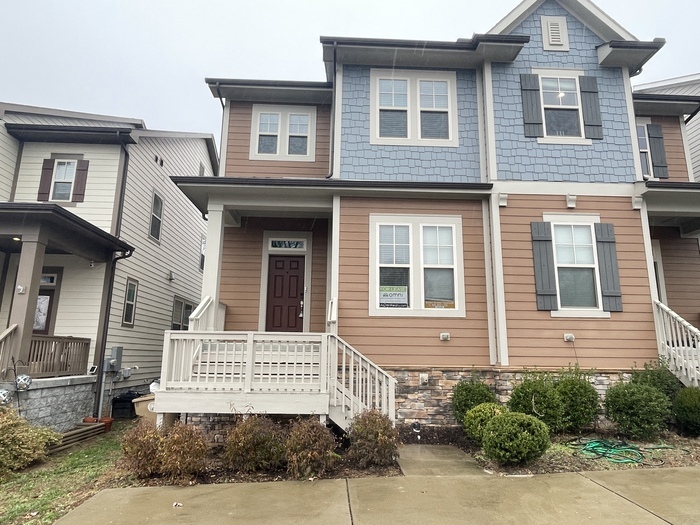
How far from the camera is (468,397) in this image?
6.78 m

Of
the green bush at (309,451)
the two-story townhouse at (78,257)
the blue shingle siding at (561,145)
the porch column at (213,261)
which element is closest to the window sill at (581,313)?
the blue shingle siding at (561,145)

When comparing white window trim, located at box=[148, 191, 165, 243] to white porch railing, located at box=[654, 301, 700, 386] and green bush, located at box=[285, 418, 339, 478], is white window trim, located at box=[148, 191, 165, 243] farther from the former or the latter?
white porch railing, located at box=[654, 301, 700, 386]

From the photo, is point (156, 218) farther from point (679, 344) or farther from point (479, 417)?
point (679, 344)

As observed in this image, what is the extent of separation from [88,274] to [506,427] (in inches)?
346

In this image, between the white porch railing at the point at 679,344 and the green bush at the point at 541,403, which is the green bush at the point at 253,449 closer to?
the green bush at the point at 541,403

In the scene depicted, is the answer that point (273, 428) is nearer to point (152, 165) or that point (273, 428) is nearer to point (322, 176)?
point (322, 176)

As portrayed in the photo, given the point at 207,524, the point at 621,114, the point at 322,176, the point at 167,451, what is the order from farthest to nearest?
the point at 322,176 → the point at 621,114 → the point at 167,451 → the point at 207,524

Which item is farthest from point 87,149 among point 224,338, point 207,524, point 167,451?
point 207,524

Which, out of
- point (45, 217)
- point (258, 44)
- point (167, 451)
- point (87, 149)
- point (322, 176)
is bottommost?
point (167, 451)

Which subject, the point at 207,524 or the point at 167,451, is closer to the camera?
the point at 207,524

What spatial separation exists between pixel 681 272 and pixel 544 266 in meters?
4.10

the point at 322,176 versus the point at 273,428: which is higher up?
the point at 322,176

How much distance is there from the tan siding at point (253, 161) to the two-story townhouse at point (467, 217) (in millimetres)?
430

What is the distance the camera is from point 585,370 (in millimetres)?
7348
